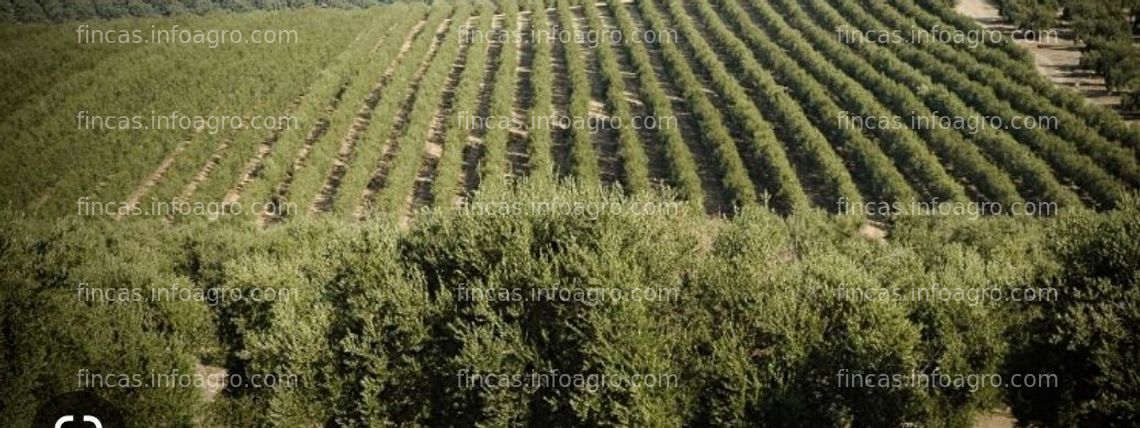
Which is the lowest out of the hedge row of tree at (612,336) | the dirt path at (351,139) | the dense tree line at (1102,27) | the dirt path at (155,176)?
the dirt path at (155,176)

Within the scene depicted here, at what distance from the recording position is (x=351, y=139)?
5725 centimetres

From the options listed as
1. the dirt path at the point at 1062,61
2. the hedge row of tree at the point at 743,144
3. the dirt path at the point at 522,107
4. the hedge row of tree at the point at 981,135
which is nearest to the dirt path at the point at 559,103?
the dirt path at the point at 522,107

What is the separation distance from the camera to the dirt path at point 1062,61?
Answer: 54.7 metres

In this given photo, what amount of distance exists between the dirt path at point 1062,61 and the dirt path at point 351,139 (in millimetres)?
56160

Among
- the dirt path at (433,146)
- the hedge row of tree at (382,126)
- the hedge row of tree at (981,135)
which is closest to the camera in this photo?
the hedge row of tree at (981,135)

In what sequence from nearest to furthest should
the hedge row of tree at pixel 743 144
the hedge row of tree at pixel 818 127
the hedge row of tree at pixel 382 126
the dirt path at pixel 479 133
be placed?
the hedge row of tree at pixel 743 144
the hedge row of tree at pixel 818 127
the hedge row of tree at pixel 382 126
the dirt path at pixel 479 133

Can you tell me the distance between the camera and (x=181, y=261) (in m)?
35.1

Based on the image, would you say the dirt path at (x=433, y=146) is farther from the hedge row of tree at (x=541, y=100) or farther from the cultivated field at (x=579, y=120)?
the hedge row of tree at (x=541, y=100)

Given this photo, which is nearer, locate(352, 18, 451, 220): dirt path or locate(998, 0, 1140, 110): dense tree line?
locate(352, 18, 451, 220): dirt path

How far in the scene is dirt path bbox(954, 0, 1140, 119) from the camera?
5469 centimetres

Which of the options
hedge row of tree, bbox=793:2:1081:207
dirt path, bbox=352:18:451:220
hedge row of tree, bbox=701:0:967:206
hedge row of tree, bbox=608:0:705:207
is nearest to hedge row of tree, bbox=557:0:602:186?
hedge row of tree, bbox=608:0:705:207

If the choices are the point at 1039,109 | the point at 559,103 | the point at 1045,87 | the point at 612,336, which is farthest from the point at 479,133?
the point at 1045,87

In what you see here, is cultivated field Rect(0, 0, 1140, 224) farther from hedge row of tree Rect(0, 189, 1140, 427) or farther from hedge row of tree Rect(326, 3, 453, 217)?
hedge row of tree Rect(0, 189, 1140, 427)

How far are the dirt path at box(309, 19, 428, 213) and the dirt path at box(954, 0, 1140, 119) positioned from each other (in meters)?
56.2
